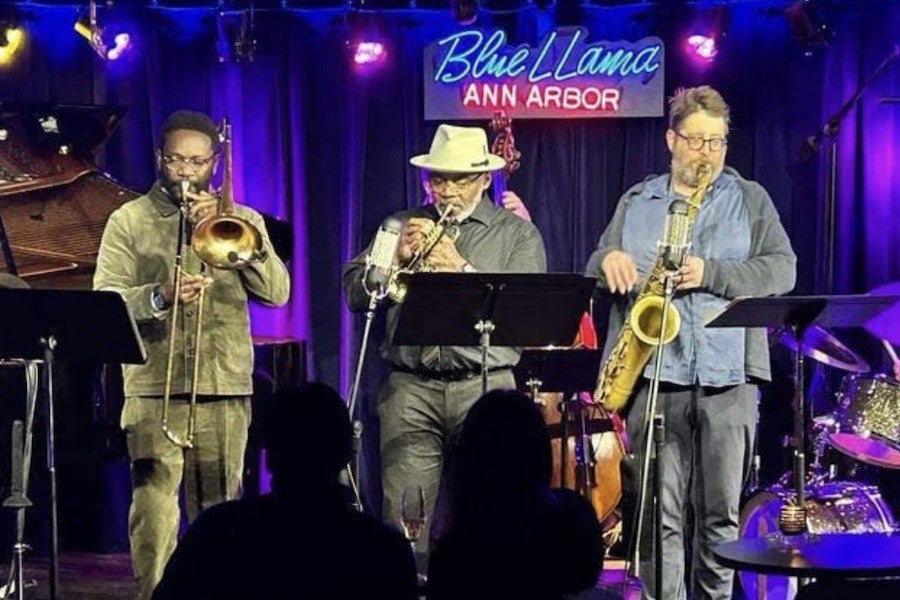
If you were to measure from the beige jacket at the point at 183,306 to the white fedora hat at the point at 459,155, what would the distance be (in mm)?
812

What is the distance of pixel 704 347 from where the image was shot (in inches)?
215

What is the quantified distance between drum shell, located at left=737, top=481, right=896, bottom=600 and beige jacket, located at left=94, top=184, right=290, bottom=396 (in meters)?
2.52

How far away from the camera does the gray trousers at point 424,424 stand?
5.75 m

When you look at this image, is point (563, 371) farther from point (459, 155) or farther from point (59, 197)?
point (59, 197)

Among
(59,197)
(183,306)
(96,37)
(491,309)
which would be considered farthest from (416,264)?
(96,37)

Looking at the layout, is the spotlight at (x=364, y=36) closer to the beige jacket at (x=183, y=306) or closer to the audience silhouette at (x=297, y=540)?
the beige jacket at (x=183, y=306)

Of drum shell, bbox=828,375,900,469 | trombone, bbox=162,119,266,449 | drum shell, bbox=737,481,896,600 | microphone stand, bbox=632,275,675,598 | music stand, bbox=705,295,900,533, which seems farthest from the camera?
drum shell, bbox=828,375,900,469

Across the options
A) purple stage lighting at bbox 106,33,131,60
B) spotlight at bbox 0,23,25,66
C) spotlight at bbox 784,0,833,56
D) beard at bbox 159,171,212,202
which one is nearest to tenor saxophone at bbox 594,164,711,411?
beard at bbox 159,171,212,202

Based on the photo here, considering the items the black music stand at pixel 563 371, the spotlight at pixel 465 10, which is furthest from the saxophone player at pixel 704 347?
the spotlight at pixel 465 10

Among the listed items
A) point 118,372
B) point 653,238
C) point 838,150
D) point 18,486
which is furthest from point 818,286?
point 18,486

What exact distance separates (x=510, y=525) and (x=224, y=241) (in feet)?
8.38

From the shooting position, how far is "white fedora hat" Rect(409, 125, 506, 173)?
5.93 meters

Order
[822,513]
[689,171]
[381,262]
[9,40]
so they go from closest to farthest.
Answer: [689,171] < [381,262] < [822,513] < [9,40]

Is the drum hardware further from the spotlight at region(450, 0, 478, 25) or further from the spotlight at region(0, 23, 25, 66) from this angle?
the spotlight at region(0, 23, 25, 66)
